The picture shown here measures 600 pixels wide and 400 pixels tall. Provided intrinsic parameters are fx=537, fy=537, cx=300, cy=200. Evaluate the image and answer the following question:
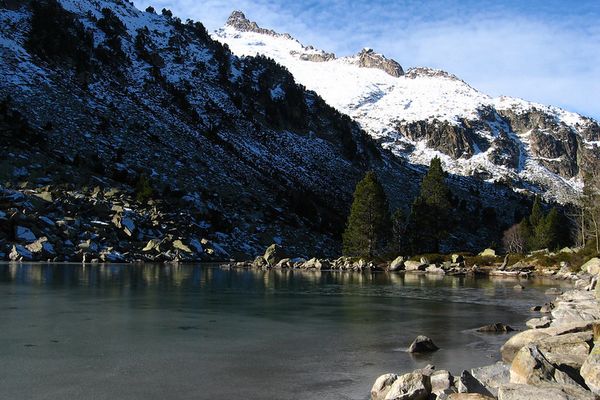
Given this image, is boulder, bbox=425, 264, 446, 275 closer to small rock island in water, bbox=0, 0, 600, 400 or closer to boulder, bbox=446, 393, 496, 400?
small rock island in water, bbox=0, 0, 600, 400

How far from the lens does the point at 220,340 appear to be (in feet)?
53.5

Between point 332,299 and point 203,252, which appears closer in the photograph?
point 332,299

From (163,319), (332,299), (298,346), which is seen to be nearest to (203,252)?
(332,299)

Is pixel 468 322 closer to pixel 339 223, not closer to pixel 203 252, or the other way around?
pixel 203 252

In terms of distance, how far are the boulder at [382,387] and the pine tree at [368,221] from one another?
65.5 metres

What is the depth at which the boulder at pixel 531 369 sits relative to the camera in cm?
980

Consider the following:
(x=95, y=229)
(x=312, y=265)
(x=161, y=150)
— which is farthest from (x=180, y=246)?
(x=161, y=150)

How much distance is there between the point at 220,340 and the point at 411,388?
8.00 m

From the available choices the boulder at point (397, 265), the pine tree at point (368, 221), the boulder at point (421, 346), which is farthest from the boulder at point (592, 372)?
the pine tree at point (368, 221)

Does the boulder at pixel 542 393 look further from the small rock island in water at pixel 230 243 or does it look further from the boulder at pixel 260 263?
the boulder at pixel 260 263

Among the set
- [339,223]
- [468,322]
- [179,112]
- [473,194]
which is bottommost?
[468,322]

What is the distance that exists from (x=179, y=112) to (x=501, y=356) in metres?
120

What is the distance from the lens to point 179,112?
126812 mm

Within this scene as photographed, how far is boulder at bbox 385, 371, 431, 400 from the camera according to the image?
377 inches
